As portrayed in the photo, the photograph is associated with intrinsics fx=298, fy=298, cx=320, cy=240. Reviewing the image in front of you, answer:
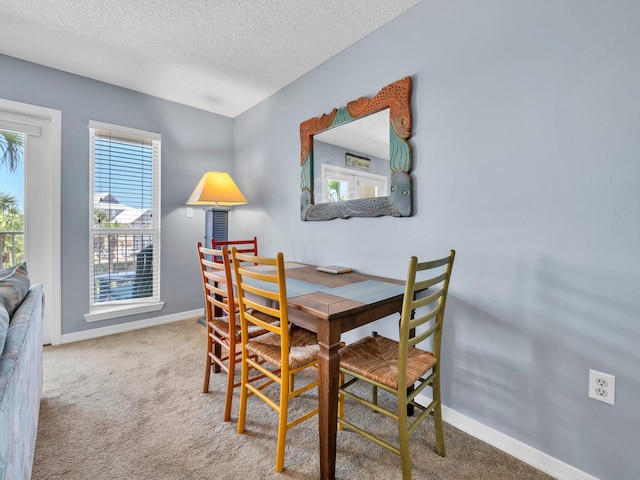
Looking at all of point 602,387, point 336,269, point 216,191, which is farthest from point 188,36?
point 602,387

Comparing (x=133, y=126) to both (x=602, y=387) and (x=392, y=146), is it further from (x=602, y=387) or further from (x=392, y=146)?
(x=602, y=387)

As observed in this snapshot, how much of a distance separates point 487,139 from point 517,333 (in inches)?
38.4

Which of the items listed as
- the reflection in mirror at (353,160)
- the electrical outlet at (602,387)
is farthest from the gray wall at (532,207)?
the reflection in mirror at (353,160)

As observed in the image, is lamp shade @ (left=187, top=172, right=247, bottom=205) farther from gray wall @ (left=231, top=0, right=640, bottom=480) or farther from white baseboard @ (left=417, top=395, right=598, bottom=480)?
white baseboard @ (left=417, top=395, right=598, bottom=480)

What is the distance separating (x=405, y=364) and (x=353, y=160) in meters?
1.49

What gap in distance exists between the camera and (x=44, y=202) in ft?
8.48

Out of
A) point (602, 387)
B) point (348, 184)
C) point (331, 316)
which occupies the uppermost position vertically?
point (348, 184)

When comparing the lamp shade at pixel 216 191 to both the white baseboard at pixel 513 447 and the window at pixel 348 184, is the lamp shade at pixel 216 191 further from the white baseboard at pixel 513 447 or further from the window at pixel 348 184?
the white baseboard at pixel 513 447

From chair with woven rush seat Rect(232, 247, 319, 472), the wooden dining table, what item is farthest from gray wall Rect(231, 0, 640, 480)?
chair with woven rush seat Rect(232, 247, 319, 472)

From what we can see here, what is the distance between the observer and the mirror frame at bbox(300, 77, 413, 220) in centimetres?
182

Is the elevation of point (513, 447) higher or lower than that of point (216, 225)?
lower

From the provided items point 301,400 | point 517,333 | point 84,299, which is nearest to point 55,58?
point 84,299

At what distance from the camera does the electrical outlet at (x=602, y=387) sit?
1184 mm

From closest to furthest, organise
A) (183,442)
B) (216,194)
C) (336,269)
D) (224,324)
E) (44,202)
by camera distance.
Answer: (183,442), (224,324), (336,269), (44,202), (216,194)
